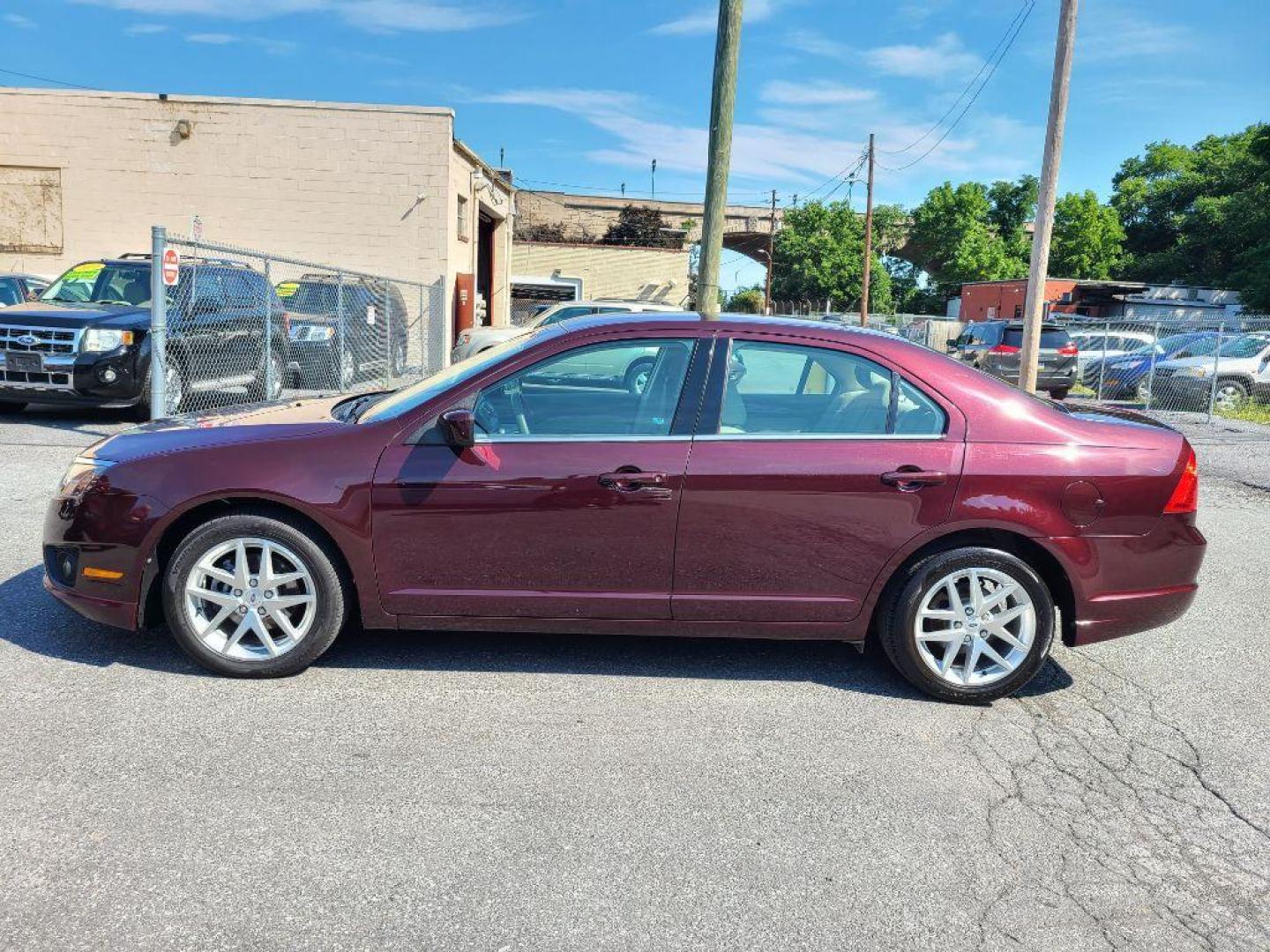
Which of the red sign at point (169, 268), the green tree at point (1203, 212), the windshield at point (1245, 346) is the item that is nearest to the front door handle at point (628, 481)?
the red sign at point (169, 268)

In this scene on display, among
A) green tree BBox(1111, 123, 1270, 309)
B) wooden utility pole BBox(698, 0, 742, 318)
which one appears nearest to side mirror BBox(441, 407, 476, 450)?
wooden utility pole BBox(698, 0, 742, 318)

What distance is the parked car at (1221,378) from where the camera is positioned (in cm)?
1842

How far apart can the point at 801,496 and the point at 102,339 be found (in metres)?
8.67

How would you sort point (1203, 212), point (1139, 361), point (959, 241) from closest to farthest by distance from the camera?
point (1139, 361), point (1203, 212), point (959, 241)

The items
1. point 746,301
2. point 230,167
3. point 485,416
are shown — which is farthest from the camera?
point 746,301

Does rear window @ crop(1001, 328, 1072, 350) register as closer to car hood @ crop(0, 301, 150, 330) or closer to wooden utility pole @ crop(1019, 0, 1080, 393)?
wooden utility pole @ crop(1019, 0, 1080, 393)

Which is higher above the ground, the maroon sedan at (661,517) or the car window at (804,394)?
the car window at (804,394)

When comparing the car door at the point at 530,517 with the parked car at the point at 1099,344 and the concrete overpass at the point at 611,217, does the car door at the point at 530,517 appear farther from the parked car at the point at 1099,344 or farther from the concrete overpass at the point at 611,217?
the concrete overpass at the point at 611,217

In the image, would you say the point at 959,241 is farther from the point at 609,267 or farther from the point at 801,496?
the point at 801,496

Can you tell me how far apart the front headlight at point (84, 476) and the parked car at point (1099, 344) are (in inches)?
838

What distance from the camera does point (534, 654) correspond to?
443 centimetres

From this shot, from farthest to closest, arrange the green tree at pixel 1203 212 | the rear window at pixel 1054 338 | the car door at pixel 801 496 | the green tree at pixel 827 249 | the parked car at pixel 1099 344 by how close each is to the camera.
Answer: the green tree at pixel 827 249
the green tree at pixel 1203 212
the parked car at pixel 1099 344
the rear window at pixel 1054 338
the car door at pixel 801 496

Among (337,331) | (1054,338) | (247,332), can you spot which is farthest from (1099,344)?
(247,332)

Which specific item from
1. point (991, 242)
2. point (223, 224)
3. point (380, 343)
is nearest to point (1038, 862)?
point (380, 343)
